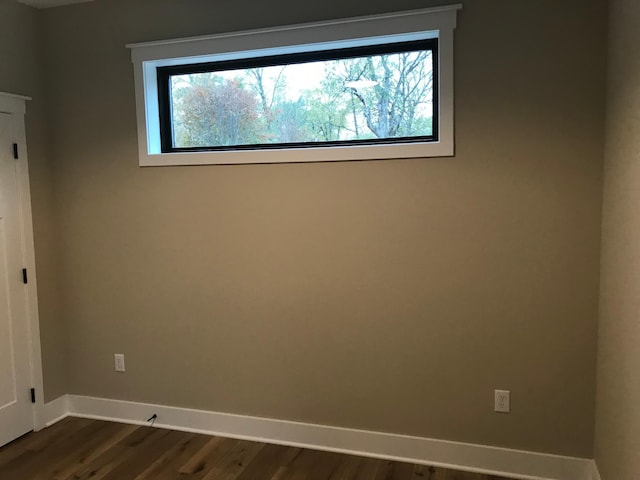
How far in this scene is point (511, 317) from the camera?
8.65ft

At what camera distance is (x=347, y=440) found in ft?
9.66

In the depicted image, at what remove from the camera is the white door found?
10.1 feet

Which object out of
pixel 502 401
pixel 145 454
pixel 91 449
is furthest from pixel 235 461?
pixel 502 401

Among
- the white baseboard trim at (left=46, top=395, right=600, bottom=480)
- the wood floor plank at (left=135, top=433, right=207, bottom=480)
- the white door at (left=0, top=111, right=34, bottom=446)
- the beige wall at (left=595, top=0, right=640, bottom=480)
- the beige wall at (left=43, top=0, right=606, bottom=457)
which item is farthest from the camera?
the white door at (left=0, top=111, right=34, bottom=446)

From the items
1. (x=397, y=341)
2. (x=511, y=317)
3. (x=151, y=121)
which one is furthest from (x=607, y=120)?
(x=151, y=121)

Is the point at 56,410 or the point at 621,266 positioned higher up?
the point at 621,266

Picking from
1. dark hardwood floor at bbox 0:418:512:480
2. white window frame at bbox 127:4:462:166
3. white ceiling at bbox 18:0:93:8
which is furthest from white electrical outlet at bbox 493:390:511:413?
white ceiling at bbox 18:0:93:8

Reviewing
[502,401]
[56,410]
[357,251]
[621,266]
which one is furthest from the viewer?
[56,410]

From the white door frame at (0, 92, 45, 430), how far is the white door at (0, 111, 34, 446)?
→ 22 mm

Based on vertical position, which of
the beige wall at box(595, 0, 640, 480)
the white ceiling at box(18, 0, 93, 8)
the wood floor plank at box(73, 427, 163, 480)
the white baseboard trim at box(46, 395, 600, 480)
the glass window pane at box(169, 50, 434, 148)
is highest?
the white ceiling at box(18, 0, 93, 8)

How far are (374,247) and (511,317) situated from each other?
0.78m

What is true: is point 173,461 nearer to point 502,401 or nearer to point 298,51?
point 502,401

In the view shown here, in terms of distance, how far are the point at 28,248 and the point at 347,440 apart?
2.24 metres

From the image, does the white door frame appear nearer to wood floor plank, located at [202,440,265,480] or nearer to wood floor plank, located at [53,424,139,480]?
wood floor plank, located at [53,424,139,480]
